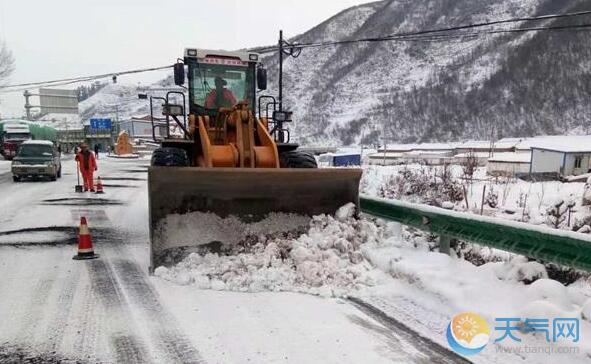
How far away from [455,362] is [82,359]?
2665 millimetres

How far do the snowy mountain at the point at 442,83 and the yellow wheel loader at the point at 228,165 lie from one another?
74.7m

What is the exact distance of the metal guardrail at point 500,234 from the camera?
12.3 ft

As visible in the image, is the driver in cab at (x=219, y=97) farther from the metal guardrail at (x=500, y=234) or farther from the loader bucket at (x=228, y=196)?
the metal guardrail at (x=500, y=234)

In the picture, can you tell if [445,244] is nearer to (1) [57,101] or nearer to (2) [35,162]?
(2) [35,162]

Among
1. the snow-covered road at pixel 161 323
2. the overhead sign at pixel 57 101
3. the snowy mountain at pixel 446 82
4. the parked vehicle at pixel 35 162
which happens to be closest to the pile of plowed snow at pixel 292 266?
the snow-covered road at pixel 161 323

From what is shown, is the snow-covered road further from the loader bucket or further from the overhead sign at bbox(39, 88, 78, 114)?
the overhead sign at bbox(39, 88, 78, 114)

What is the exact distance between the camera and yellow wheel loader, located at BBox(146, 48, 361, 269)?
5461 mm

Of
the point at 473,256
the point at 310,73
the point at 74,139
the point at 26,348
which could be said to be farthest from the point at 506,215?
the point at 310,73

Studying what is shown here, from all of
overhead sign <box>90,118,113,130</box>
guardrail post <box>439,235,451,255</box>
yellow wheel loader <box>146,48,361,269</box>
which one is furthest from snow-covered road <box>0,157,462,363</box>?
overhead sign <box>90,118,113,130</box>

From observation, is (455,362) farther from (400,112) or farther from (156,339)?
(400,112)

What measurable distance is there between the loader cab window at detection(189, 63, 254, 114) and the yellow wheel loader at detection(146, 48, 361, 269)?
0.02m

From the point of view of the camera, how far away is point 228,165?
666 cm

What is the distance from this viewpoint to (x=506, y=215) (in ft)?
31.9

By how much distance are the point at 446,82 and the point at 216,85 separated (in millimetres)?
94517
